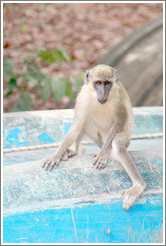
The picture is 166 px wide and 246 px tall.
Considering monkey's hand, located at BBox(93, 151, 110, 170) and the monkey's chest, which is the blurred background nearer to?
the monkey's chest

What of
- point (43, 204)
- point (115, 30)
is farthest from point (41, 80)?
point (115, 30)

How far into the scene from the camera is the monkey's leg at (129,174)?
2.52 m

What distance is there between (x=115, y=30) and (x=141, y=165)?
7.37 metres

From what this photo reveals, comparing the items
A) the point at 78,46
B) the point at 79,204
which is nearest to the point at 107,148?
the point at 79,204

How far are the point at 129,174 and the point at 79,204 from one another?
44 centimetres

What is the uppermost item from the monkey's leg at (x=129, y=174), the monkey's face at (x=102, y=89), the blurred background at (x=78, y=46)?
the monkey's face at (x=102, y=89)

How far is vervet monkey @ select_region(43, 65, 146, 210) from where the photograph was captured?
289cm

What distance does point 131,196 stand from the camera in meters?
2.53

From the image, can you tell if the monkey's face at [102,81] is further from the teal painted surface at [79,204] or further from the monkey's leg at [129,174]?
the teal painted surface at [79,204]

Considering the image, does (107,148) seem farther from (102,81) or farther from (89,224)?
(89,224)

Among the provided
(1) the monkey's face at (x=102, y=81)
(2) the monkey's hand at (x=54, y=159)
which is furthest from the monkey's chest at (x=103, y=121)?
(2) the monkey's hand at (x=54, y=159)

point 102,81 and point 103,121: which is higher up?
point 102,81

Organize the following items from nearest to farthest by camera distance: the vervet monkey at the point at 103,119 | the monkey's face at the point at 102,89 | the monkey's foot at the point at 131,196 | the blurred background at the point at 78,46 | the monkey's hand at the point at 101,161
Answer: the monkey's foot at the point at 131,196
the monkey's hand at the point at 101,161
the vervet monkey at the point at 103,119
the monkey's face at the point at 102,89
the blurred background at the point at 78,46

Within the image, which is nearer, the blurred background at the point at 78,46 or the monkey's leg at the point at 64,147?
the monkey's leg at the point at 64,147
